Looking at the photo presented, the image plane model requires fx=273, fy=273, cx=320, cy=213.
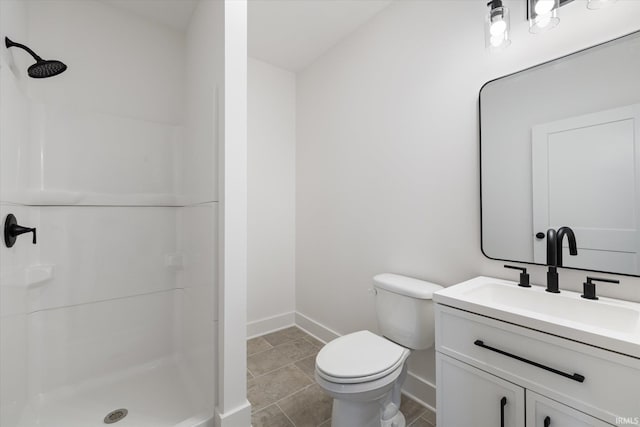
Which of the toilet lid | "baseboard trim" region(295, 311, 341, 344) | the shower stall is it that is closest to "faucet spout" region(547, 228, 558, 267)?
the toilet lid

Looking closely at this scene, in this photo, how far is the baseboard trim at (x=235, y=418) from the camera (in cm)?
125

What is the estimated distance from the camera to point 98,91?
70.6 inches

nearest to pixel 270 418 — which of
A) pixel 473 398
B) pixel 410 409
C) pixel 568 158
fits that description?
pixel 410 409

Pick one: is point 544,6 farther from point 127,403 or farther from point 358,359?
point 127,403

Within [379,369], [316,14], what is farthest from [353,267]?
[316,14]

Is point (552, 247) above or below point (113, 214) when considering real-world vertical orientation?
below

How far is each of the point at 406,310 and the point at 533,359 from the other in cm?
64

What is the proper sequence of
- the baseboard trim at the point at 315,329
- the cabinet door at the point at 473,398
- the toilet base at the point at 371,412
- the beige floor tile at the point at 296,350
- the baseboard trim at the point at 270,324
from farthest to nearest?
the baseboard trim at the point at 270,324
the baseboard trim at the point at 315,329
the beige floor tile at the point at 296,350
the toilet base at the point at 371,412
the cabinet door at the point at 473,398

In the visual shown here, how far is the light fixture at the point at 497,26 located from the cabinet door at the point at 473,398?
1441 millimetres

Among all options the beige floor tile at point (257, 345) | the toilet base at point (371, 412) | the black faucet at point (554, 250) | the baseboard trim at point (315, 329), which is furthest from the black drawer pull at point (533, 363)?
the beige floor tile at point (257, 345)

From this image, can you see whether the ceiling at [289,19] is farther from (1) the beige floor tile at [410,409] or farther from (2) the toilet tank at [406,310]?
(1) the beige floor tile at [410,409]

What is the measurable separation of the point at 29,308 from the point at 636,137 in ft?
9.68

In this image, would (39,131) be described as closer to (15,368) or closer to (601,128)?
(15,368)

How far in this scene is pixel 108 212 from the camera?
1.81 meters
